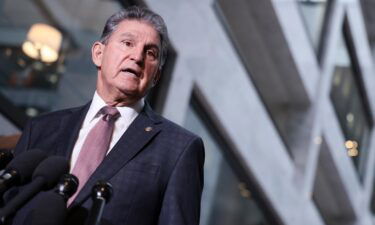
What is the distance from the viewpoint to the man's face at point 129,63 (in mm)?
3223

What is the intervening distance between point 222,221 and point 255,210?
6.63ft

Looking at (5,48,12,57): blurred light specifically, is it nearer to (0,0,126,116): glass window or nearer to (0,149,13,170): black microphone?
(0,0,126,116): glass window

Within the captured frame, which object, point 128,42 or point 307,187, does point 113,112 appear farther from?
point 307,187

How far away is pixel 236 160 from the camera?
14938 mm

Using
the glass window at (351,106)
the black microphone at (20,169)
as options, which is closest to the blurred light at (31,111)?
the black microphone at (20,169)

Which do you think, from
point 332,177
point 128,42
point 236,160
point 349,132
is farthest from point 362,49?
point 128,42

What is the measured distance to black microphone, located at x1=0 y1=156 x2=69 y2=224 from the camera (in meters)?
2.56

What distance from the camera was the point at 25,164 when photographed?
2.69 metres

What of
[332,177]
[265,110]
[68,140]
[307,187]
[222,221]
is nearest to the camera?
[68,140]

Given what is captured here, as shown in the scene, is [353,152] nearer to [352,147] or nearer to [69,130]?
[352,147]

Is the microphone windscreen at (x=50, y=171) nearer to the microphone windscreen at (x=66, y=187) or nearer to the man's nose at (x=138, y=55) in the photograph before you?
the microphone windscreen at (x=66, y=187)

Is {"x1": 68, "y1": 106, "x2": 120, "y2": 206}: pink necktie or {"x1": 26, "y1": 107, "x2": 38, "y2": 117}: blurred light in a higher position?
{"x1": 68, "y1": 106, "x2": 120, "y2": 206}: pink necktie

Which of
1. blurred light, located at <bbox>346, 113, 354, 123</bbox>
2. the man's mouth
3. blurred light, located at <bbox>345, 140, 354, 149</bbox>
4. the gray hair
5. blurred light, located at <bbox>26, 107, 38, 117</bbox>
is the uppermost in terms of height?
the gray hair

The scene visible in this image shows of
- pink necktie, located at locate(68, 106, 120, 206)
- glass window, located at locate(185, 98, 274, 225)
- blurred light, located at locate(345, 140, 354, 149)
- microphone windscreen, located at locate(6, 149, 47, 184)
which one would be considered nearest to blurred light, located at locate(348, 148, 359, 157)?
blurred light, located at locate(345, 140, 354, 149)
